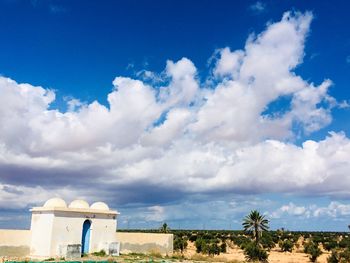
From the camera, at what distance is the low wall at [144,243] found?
Result: 3925cm

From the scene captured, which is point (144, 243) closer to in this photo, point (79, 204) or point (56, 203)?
point (79, 204)

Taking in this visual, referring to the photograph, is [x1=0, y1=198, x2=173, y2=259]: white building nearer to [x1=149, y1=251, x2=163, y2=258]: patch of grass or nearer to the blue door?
the blue door

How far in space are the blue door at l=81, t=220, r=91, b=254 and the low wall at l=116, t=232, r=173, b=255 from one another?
12.1 feet

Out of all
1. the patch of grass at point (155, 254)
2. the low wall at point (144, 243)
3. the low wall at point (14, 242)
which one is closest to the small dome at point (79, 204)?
the low wall at point (14, 242)

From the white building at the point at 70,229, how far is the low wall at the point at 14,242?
0.46 meters

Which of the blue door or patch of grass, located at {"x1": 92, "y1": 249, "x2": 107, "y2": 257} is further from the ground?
the blue door

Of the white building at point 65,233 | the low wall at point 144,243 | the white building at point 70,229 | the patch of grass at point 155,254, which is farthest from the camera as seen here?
the low wall at point 144,243

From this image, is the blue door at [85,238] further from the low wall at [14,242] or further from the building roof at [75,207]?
the low wall at [14,242]

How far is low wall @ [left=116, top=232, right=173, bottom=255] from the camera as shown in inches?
1545

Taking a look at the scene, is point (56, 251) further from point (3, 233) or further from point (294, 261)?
point (294, 261)

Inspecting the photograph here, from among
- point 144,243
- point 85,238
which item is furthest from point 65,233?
point 144,243

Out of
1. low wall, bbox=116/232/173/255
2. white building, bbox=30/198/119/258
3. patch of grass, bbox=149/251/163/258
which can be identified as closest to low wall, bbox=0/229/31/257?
white building, bbox=30/198/119/258

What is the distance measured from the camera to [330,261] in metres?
40.6

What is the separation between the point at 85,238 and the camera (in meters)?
35.9
